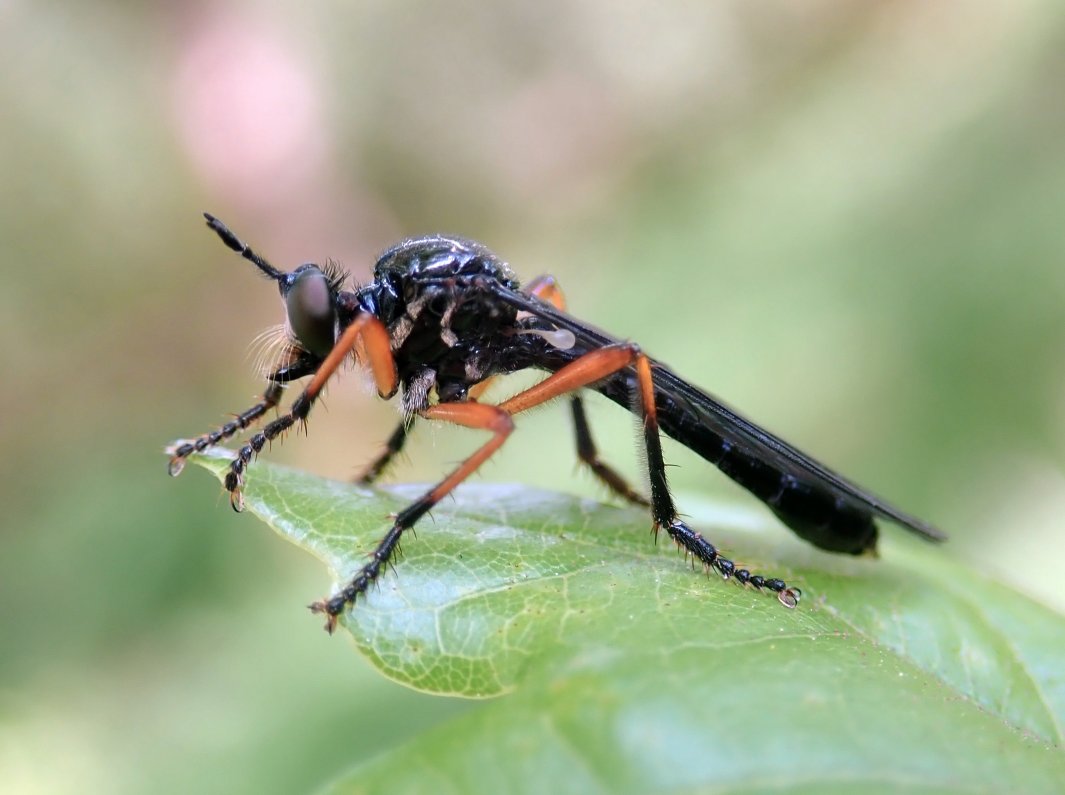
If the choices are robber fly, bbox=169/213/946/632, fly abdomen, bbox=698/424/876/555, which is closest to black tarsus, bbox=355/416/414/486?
robber fly, bbox=169/213/946/632

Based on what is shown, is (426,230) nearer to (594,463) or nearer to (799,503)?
(594,463)

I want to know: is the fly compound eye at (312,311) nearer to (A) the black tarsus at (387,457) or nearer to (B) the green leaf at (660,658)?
(B) the green leaf at (660,658)

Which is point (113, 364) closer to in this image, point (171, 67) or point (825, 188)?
point (171, 67)

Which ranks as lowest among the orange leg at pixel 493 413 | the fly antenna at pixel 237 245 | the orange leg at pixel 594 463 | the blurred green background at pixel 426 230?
the orange leg at pixel 493 413

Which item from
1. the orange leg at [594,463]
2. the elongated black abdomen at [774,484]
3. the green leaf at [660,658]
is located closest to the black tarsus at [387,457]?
the green leaf at [660,658]

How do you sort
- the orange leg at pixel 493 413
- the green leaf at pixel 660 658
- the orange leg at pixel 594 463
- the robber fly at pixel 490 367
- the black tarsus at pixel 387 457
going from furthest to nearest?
the orange leg at pixel 594 463 → the black tarsus at pixel 387 457 → the robber fly at pixel 490 367 → the orange leg at pixel 493 413 → the green leaf at pixel 660 658

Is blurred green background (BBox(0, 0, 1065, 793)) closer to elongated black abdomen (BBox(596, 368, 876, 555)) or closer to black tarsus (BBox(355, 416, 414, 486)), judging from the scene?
black tarsus (BBox(355, 416, 414, 486))

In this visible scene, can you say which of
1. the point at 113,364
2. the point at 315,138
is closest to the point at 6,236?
the point at 113,364

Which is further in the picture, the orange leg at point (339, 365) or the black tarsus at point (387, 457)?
the black tarsus at point (387, 457)
